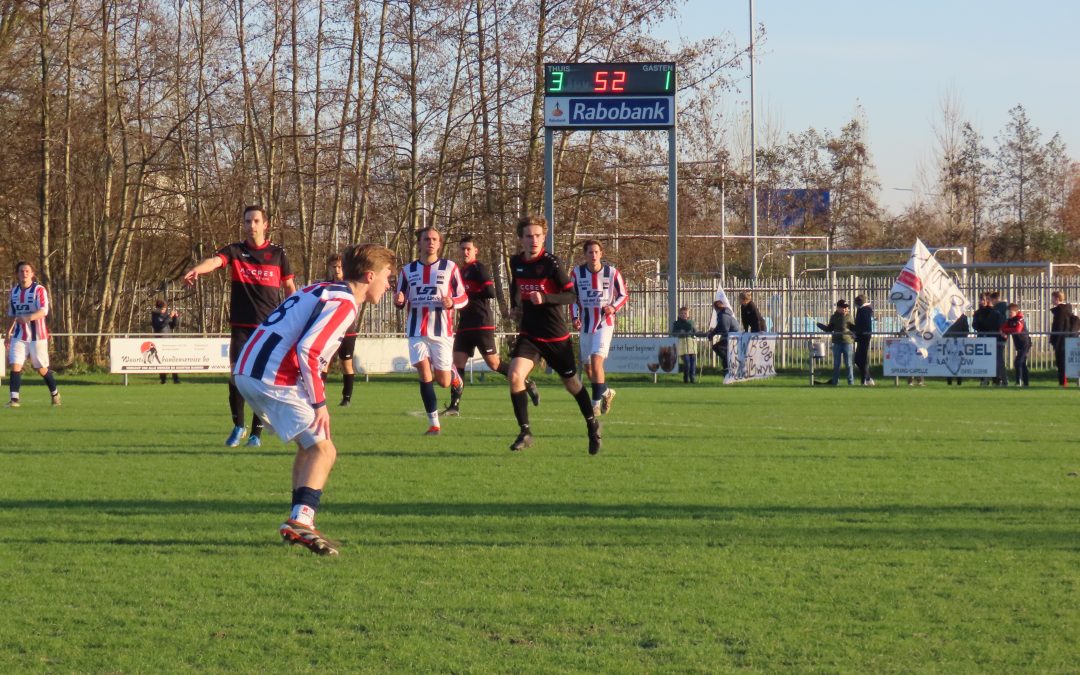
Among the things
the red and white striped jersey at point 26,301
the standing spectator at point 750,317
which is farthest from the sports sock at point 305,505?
the standing spectator at point 750,317

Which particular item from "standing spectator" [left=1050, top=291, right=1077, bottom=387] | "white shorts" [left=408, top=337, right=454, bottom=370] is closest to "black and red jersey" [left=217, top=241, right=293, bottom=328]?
"white shorts" [left=408, top=337, right=454, bottom=370]

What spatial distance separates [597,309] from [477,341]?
143cm

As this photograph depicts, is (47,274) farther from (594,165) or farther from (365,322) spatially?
(594,165)

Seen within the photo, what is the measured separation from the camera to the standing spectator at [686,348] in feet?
90.4

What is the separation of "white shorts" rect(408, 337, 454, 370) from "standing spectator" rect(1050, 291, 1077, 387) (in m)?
15.6

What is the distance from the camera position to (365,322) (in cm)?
3506

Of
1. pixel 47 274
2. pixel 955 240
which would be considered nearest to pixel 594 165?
pixel 47 274

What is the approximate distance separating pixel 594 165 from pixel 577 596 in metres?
27.9

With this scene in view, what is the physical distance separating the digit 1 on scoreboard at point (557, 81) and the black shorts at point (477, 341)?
12188 millimetres

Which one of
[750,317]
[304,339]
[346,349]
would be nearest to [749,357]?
[750,317]

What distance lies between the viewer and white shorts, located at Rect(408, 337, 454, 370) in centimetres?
1423

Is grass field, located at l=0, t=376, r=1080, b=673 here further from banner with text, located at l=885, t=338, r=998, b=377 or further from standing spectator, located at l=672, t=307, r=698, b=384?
standing spectator, located at l=672, t=307, r=698, b=384

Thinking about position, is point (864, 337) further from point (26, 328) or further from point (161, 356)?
point (26, 328)

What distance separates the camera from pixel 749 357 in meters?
27.5
